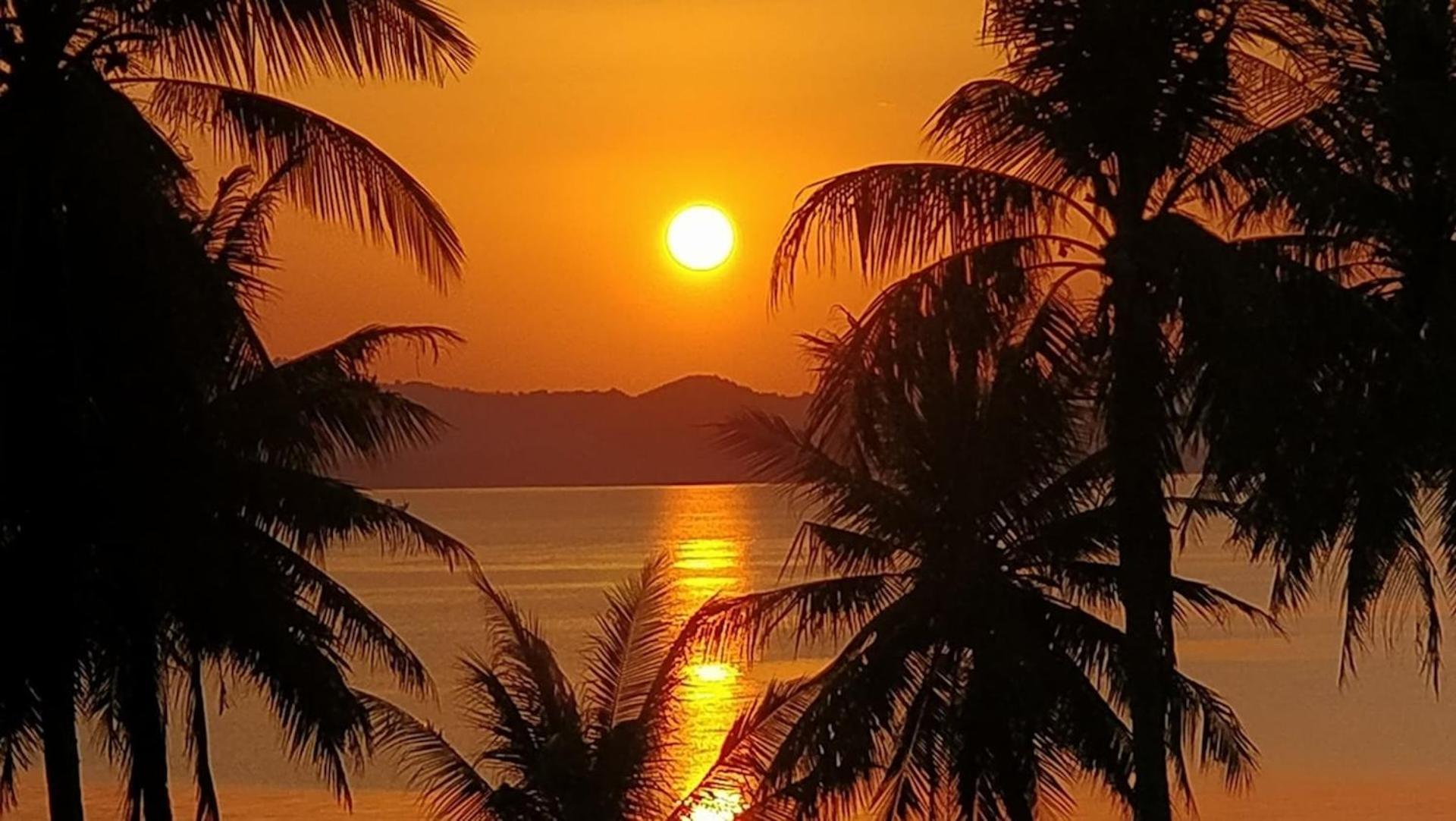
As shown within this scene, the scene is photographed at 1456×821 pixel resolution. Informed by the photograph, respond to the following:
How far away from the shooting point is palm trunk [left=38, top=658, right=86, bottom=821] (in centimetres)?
1284

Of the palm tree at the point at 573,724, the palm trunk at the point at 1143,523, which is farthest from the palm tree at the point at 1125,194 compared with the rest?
the palm tree at the point at 573,724

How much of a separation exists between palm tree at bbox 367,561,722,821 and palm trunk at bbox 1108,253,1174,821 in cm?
381

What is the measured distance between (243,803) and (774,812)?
1552 inches

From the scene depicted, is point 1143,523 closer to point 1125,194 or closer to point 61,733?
point 1125,194

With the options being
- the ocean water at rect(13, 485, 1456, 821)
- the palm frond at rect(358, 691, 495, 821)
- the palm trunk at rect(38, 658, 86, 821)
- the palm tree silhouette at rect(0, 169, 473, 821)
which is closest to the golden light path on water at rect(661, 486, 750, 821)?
the ocean water at rect(13, 485, 1456, 821)

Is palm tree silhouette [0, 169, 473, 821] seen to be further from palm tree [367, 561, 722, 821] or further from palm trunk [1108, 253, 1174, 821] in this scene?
palm trunk [1108, 253, 1174, 821]

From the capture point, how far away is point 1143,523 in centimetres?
1603

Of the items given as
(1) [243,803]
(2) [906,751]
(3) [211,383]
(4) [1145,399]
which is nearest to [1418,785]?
(1) [243,803]

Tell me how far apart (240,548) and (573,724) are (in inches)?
159

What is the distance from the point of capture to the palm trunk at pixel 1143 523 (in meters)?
15.9

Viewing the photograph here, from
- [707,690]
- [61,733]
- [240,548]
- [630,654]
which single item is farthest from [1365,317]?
[707,690]

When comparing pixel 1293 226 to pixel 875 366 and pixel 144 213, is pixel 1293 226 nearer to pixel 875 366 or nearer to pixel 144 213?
pixel 875 366

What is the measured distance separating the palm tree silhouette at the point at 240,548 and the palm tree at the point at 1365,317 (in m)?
6.54

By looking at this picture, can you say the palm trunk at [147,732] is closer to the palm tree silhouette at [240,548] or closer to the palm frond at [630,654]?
the palm tree silhouette at [240,548]
